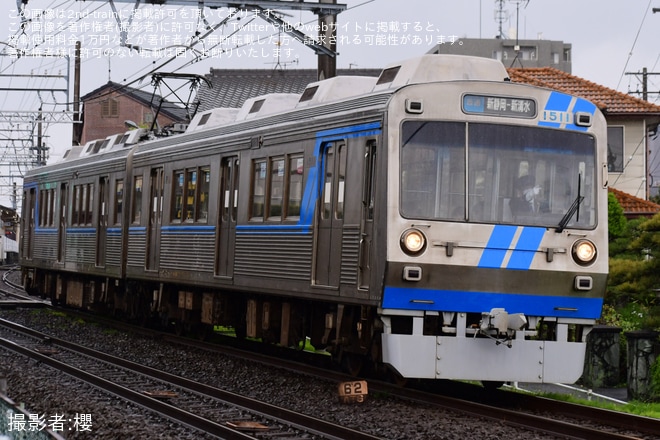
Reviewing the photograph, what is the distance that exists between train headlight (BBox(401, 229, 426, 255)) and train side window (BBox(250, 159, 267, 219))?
372cm

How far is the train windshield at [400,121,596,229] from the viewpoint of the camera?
10781mm

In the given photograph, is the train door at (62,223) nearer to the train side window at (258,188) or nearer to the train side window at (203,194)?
the train side window at (203,194)

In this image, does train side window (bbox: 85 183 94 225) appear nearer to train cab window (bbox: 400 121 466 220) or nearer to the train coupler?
train cab window (bbox: 400 121 466 220)

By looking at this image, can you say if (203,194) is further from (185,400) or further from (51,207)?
(51,207)

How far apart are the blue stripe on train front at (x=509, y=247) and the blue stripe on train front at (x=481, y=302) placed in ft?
0.91

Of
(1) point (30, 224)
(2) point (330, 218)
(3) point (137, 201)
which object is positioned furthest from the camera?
(1) point (30, 224)

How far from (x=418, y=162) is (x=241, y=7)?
7.83m

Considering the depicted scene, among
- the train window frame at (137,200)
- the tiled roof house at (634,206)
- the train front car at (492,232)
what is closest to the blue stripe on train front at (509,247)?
the train front car at (492,232)

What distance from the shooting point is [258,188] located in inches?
562

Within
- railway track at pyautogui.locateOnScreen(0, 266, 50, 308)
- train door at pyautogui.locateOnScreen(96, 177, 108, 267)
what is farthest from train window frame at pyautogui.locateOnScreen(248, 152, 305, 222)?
railway track at pyautogui.locateOnScreen(0, 266, 50, 308)

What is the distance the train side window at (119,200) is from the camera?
2033 cm

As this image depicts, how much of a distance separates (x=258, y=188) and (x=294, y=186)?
1.27 metres

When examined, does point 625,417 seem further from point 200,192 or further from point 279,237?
point 200,192

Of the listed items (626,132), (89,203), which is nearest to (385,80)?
(89,203)
